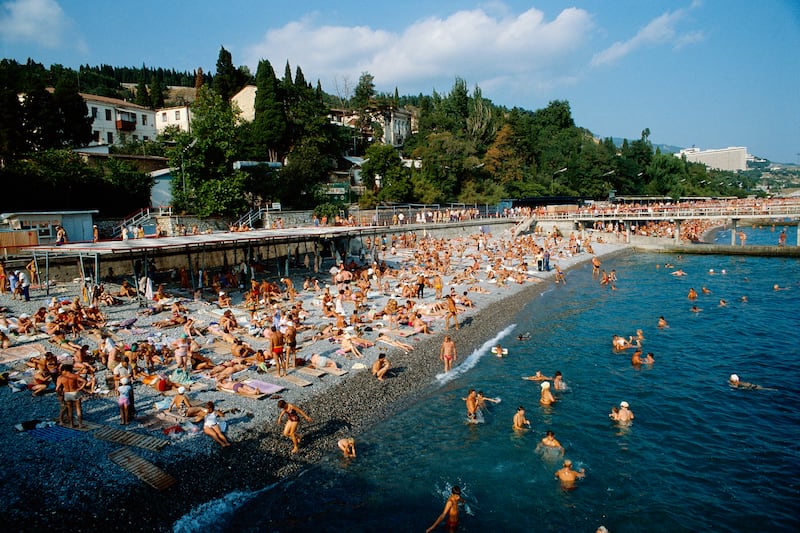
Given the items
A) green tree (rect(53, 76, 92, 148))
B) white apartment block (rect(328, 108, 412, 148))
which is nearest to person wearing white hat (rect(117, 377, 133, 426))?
green tree (rect(53, 76, 92, 148))

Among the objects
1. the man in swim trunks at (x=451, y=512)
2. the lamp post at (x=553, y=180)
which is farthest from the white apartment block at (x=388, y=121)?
the man in swim trunks at (x=451, y=512)

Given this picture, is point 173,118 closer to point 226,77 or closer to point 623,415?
point 226,77

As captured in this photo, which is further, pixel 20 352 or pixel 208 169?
pixel 208 169

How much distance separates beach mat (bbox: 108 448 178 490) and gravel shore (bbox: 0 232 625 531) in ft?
0.35

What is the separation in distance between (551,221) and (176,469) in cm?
5303

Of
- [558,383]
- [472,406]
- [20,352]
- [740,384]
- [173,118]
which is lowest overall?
[740,384]

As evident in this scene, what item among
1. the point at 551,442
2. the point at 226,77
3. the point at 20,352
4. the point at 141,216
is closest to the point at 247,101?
the point at 226,77

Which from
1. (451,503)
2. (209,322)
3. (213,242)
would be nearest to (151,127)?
(213,242)

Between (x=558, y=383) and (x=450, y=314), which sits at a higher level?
(x=450, y=314)

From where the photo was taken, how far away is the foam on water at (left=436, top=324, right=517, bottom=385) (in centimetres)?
1584

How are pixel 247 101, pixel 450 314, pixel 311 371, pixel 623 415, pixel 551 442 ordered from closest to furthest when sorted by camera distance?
pixel 551 442, pixel 623 415, pixel 311 371, pixel 450 314, pixel 247 101

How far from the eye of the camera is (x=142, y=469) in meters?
9.61

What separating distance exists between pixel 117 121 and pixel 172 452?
5018cm

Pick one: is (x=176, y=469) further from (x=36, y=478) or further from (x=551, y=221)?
(x=551, y=221)
